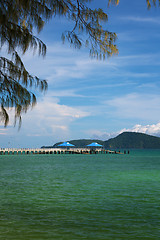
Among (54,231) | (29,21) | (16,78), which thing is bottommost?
(54,231)

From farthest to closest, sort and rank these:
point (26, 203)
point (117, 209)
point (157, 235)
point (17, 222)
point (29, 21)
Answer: point (26, 203)
point (117, 209)
point (17, 222)
point (157, 235)
point (29, 21)

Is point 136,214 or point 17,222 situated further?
point 136,214

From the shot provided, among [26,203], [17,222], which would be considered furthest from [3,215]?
[26,203]

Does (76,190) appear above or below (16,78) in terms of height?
below

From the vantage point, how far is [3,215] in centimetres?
1145

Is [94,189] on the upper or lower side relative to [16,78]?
lower

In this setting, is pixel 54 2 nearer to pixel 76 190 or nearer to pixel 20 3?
pixel 20 3

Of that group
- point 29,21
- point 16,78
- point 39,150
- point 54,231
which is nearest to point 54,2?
point 29,21

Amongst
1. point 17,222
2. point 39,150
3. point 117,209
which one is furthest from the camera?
point 39,150

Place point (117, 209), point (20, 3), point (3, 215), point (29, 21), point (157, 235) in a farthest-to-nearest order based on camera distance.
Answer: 1. point (117, 209)
2. point (3, 215)
3. point (157, 235)
4. point (29, 21)
5. point (20, 3)

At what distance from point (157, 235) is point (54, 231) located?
9.93 ft

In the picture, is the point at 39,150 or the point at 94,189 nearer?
the point at 94,189

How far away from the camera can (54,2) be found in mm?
7801

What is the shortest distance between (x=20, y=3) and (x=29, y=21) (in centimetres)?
60
